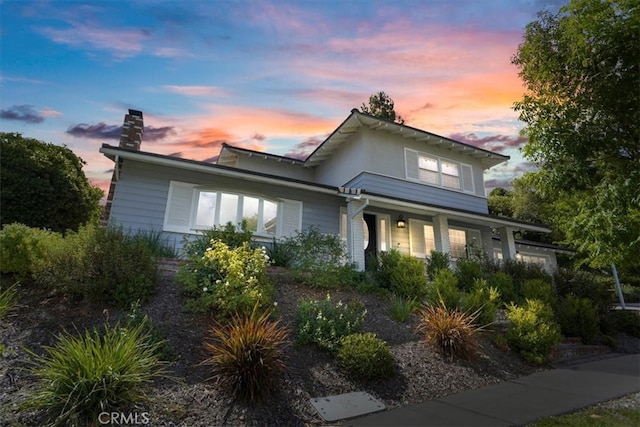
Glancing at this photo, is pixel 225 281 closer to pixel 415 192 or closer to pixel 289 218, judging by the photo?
pixel 289 218

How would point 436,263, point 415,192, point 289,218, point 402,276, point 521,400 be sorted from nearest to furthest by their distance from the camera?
point 521,400, point 402,276, point 436,263, point 289,218, point 415,192

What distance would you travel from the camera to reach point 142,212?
9.64 metres

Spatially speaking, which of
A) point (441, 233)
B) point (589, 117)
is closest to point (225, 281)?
point (589, 117)

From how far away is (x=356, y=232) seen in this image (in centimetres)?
1096

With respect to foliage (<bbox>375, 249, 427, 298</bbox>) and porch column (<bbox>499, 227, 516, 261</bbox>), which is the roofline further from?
porch column (<bbox>499, 227, 516, 261</bbox>)

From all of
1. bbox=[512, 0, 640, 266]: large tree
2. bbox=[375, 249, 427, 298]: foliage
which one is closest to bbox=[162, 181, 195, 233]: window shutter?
bbox=[375, 249, 427, 298]: foliage

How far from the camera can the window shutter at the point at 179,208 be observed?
9.90m

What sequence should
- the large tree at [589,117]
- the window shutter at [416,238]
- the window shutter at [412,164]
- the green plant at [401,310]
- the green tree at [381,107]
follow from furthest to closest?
the green tree at [381,107] → the window shutter at [412,164] → the window shutter at [416,238] → the green plant at [401,310] → the large tree at [589,117]

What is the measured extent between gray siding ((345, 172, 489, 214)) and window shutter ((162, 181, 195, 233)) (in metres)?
6.40

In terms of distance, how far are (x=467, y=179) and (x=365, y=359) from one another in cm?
1260

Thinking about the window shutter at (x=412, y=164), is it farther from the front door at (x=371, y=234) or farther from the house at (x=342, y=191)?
the front door at (x=371, y=234)

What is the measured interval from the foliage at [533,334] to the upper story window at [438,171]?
293 inches

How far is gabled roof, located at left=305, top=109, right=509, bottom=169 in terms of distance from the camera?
1290 cm

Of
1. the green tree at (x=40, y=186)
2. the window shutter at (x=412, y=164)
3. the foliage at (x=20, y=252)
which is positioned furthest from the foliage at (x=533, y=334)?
the green tree at (x=40, y=186)
